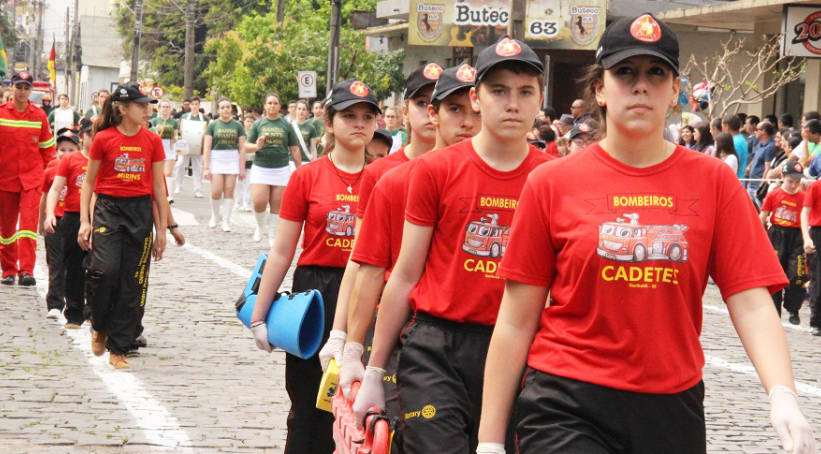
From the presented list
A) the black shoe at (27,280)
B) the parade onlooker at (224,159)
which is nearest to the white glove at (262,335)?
the black shoe at (27,280)

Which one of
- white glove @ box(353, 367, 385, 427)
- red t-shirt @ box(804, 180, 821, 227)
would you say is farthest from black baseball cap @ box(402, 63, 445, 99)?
red t-shirt @ box(804, 180, 821, 227)

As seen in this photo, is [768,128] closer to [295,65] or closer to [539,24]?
[539,24]

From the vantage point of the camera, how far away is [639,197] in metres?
3.53

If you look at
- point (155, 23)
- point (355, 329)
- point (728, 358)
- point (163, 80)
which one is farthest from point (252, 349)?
point (155, 23)

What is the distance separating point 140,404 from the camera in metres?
8.12

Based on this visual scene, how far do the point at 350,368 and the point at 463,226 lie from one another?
0.79 meters

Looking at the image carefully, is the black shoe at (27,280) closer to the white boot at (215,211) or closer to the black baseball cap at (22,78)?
the black baseball cap at (22,78)

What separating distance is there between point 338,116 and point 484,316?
2.17 m

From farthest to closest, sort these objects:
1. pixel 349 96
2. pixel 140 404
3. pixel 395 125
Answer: pixel 395 125 → pixel 140 404 → pixel 349 96

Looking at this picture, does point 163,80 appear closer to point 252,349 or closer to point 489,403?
point 252,349

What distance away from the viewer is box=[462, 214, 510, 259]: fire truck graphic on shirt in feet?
15.2

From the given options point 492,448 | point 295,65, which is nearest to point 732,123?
point 492,448

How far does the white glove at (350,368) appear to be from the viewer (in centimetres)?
501

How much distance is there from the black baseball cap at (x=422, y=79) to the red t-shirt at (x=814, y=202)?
7767mm
